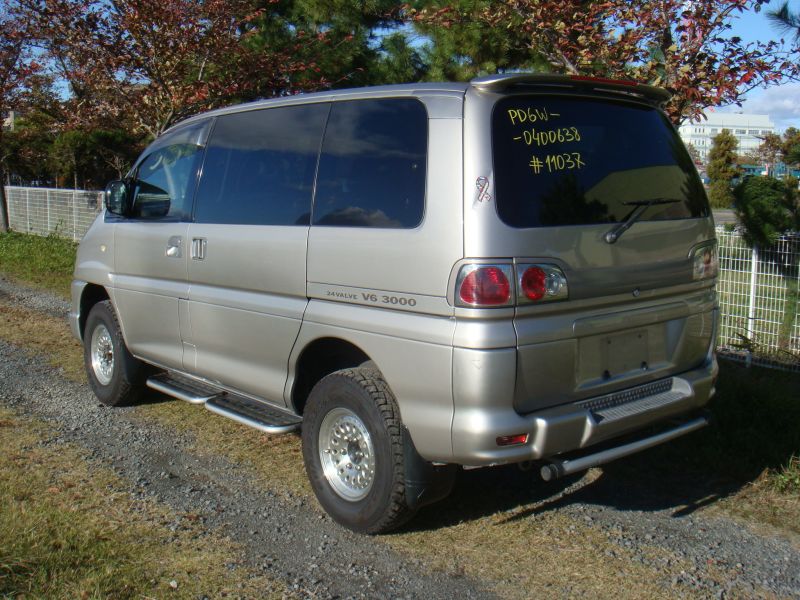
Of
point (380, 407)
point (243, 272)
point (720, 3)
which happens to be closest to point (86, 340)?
point (243, 272)

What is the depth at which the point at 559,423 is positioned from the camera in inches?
144

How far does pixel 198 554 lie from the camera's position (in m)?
3.95

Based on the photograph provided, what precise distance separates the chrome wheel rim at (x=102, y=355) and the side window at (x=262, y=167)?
5.91 feet

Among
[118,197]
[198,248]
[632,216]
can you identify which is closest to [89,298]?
[118,197]

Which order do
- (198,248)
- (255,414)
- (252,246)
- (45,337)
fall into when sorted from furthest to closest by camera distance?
(45,337), (198,248), (255,414), (252,246)

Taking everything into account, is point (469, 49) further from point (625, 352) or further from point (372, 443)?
point (372, 443)

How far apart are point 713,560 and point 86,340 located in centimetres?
500

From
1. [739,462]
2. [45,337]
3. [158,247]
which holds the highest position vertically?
[158,247]

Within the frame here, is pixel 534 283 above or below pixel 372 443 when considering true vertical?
above

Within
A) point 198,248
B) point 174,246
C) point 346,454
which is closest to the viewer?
point 346,454

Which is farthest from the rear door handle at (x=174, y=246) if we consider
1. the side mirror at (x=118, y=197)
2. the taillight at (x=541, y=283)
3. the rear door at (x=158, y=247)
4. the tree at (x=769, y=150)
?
the tree at (x=769, y=150)

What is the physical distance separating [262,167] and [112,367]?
8.22 feet

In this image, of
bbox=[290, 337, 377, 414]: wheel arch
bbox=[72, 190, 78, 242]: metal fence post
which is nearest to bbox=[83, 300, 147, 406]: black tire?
bbox=[290, 337, 377, 414]: wheel arch

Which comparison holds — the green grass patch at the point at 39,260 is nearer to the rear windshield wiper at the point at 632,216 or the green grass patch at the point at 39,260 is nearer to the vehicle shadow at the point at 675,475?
the vehicle shadow at the point at 675,475
